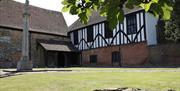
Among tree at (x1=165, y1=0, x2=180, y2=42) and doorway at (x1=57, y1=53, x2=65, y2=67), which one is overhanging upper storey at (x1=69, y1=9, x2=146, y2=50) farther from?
tree at (x1=165, y1=0, x2=180, y2=42)

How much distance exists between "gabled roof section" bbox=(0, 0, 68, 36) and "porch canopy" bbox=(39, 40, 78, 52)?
146 cm

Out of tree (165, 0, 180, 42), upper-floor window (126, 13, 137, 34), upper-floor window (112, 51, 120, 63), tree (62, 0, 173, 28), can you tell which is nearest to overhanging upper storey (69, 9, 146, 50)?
upper-floor window (126, 13, 137, 34)

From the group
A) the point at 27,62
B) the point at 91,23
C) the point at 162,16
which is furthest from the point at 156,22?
the point at 162,16

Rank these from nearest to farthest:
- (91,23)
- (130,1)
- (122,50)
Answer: (130,1) < (122,50) < (91,23)

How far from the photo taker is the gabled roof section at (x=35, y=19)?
33562 millimetres

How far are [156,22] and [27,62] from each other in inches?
535

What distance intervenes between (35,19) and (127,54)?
1303cm

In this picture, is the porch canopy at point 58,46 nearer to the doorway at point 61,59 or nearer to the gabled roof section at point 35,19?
the doorway at point 61,59

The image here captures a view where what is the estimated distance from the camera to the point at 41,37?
3612cm

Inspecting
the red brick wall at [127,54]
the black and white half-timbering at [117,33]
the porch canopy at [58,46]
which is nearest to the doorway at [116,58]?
the red brick wall at [127,54]

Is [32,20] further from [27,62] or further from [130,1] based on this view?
[130,1]

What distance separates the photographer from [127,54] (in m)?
30.6

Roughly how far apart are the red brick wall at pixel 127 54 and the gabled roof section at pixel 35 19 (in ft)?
20.1

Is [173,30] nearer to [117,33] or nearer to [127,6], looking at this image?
[117,33]
